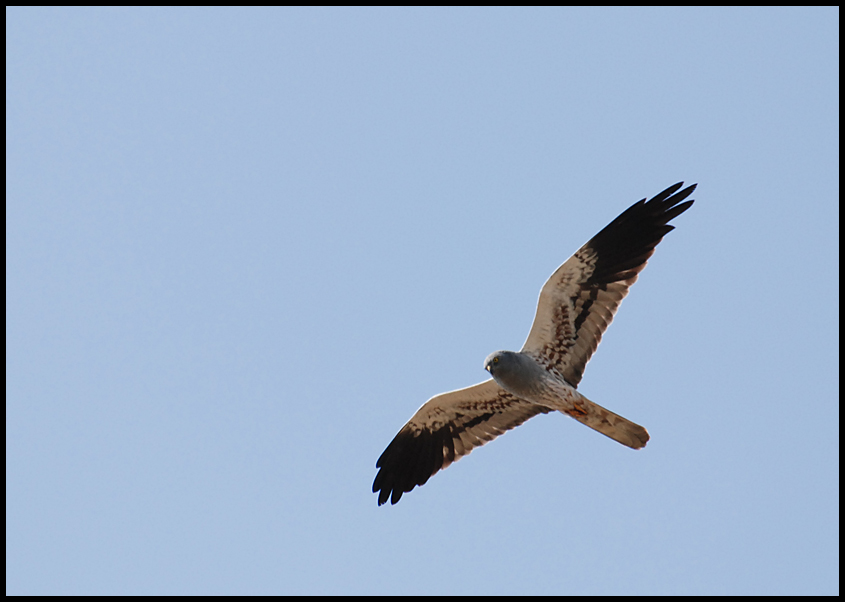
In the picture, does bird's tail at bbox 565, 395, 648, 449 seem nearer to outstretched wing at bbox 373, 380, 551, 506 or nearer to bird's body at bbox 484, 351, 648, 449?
bird's body at bbox 484, 351, 648, 449

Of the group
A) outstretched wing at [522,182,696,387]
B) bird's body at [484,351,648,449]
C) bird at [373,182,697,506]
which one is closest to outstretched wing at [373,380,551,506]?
bird at [373,182,697,506]

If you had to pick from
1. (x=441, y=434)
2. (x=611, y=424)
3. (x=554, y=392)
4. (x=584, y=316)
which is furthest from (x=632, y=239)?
(x=441, y=434)

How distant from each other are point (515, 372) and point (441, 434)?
6.93 ft

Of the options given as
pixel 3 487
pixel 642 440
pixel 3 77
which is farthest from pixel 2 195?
pixel 642 440

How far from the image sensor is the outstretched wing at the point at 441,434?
40.8ft

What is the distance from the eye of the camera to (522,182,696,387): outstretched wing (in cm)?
1118

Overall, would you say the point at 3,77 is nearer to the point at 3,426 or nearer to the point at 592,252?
the point at 3,426

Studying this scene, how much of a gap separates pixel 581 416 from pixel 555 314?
1.35 meters

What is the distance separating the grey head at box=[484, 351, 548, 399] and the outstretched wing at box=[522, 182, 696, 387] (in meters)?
0.55

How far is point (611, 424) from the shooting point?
36.7 feet

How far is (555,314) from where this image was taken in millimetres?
11406

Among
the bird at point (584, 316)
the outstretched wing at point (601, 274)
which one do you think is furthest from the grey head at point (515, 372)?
the outstretched wing at point (601, 274)

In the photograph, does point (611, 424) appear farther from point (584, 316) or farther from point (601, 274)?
point (601, 274)

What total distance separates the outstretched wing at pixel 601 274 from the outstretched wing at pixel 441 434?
4.78 feet
